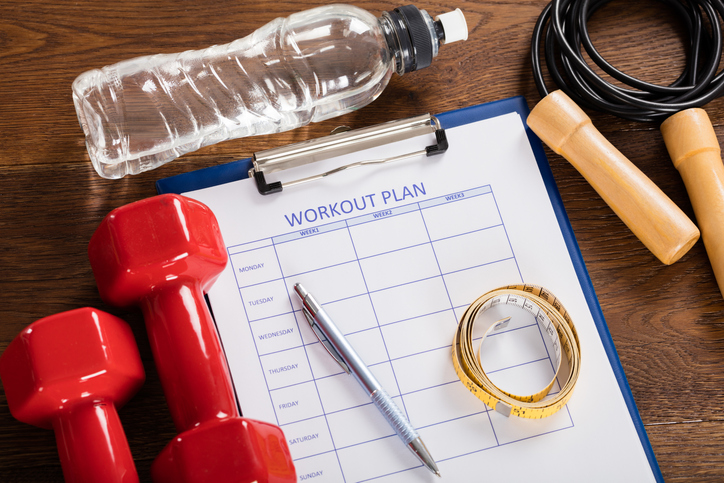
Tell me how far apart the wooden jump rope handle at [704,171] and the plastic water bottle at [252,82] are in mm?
300

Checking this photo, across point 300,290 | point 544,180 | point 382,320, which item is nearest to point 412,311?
point 382,320

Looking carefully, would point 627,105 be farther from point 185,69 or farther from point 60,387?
point 60,387

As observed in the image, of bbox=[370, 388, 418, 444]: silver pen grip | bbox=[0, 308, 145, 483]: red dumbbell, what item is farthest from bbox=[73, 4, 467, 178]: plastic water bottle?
bbox=[370, 388, 418, 444]: silver pen grip

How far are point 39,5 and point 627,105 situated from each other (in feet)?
2.56

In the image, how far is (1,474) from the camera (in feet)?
1.96

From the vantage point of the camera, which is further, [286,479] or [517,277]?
[517,277]

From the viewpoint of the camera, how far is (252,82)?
679 millimetres

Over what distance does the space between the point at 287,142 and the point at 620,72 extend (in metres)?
0.43

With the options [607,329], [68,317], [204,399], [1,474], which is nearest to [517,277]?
[607,329]

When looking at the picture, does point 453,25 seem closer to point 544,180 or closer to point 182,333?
point 544,180

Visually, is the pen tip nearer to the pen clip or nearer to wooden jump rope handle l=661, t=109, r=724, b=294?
the pen clip

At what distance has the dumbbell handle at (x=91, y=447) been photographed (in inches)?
19.4

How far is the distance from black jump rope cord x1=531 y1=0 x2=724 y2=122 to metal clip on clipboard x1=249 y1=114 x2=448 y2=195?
162 millimetres

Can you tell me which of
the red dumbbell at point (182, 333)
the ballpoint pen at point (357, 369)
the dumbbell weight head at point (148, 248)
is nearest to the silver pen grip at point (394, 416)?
the ballpoint pen at point (357, 369)
